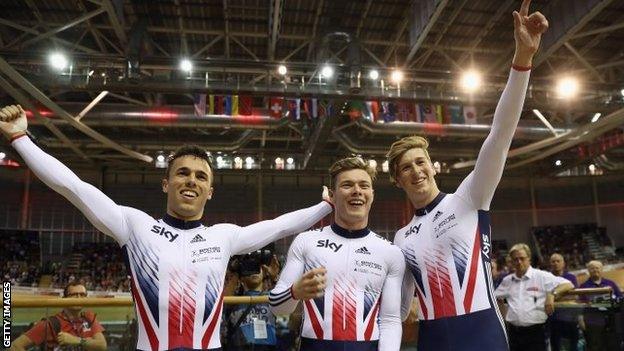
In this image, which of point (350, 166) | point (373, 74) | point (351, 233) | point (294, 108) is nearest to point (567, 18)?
point (373, 74)

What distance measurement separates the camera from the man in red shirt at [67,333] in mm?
4254

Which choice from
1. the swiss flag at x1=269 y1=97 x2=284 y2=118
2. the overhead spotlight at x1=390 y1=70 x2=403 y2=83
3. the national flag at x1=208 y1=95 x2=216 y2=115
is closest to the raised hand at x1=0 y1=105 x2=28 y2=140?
the overhead spotlight at x1=390 y1=70 x2=403 y2=83

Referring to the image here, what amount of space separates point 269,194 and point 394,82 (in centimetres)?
1488

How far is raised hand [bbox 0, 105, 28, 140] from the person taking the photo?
2901 mm

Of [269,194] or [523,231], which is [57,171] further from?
[523,231]

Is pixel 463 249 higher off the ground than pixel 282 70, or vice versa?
pixel 282 70

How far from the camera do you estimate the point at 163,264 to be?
9.25 feet

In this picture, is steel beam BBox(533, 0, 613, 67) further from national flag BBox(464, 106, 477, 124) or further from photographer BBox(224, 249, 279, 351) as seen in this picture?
photographer BBox(224, 249, 279, 351)

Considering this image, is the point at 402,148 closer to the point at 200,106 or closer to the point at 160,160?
the point at 200,106

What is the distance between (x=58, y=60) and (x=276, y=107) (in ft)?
21.0

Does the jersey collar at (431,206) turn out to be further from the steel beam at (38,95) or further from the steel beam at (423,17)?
the steel beam at (38,95)

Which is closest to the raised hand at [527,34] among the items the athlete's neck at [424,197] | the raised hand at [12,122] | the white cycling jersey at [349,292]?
the athlete's neck at [424,197]

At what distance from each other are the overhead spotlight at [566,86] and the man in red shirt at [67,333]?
1389 cm

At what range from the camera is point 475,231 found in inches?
119
